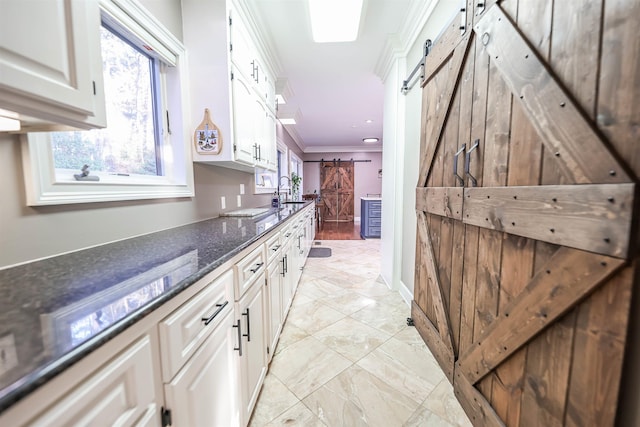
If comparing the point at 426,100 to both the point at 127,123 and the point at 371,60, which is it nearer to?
the point at 371,60

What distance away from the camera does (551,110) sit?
84 cm

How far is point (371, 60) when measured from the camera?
287 centimetres

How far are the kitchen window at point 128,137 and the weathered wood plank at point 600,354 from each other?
1.82 metres

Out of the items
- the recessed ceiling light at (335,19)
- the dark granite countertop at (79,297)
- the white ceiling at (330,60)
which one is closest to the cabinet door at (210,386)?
the dark granite countertop at (79,297)

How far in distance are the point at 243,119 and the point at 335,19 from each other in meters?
1.11

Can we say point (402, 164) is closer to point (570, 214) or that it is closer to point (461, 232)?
point (461, 232)

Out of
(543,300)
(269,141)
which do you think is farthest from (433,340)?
(269,141)

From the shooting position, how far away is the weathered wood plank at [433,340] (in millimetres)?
1532

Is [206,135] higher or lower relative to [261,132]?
lower

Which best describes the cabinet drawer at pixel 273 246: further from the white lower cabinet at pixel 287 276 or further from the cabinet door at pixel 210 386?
the cabinet door at pixel 210 386

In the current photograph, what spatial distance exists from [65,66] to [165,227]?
3.29ft

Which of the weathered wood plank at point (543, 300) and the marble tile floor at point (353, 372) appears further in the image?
the marble tile floor at point (353, 372)

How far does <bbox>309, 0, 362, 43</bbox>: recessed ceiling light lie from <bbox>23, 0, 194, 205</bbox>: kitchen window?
3.56 ft

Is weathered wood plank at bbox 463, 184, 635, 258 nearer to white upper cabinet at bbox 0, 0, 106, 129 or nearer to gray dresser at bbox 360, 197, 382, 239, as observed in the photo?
white upper cabinet at bbox 0, 0, 106, 129
